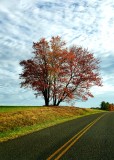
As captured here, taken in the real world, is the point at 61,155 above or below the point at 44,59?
below

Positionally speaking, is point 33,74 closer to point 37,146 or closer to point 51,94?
point 51,94

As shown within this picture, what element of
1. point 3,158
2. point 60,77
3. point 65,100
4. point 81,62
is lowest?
point 3,158

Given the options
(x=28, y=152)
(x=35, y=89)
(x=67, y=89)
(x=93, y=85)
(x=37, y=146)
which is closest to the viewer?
(x=28, y=152)

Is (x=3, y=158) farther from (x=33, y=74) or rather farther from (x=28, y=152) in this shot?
(x=33, y=74)

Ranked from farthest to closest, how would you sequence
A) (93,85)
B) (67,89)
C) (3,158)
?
(93,85)
(67,89)
(3,158)

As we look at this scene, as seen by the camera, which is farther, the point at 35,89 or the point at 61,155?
the point at 35,89

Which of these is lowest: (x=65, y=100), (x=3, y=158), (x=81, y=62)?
(x=3, y=158)

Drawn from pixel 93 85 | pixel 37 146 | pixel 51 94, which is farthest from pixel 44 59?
pixel 37 146

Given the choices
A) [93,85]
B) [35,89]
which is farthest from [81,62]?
[35,89]

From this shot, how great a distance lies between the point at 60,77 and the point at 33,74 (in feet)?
15.5

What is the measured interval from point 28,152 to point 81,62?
41.7m

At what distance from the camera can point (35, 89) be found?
148 ft

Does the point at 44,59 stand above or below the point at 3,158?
above

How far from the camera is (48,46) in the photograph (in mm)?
46750
